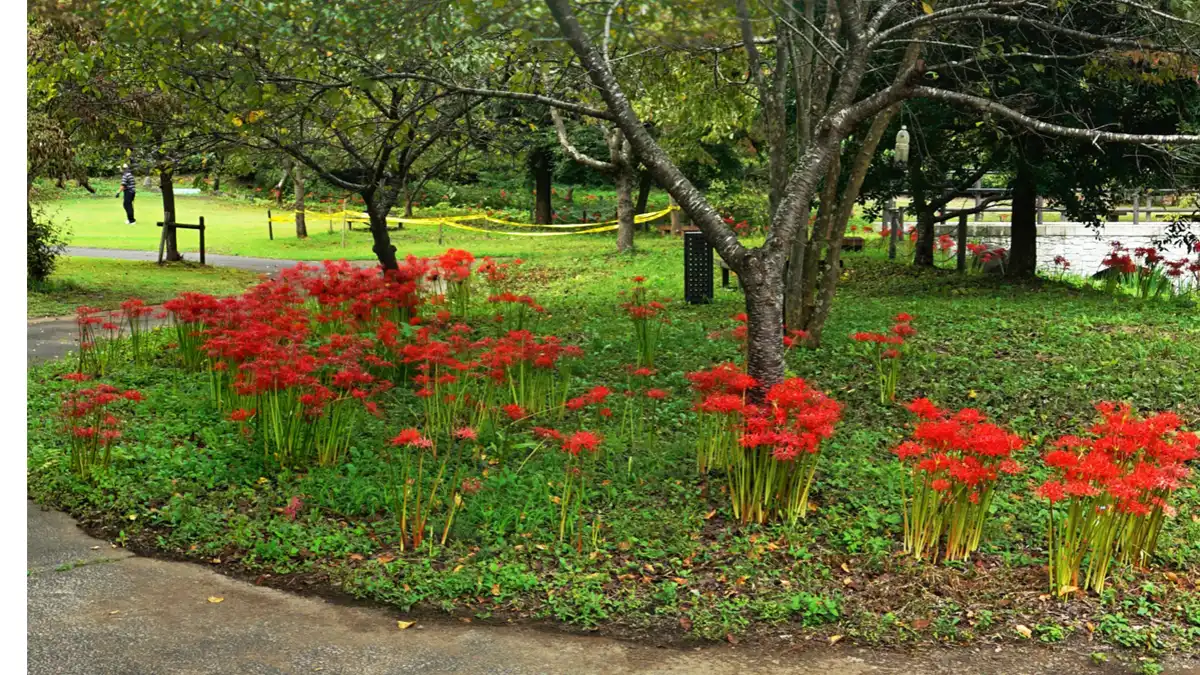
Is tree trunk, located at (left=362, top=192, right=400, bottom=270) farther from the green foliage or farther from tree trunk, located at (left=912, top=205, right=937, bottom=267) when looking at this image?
tree trunk, located at (left=912, top=205, right=937, bottom=267)

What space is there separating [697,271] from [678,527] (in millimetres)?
6439

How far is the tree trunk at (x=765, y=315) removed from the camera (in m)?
5.67

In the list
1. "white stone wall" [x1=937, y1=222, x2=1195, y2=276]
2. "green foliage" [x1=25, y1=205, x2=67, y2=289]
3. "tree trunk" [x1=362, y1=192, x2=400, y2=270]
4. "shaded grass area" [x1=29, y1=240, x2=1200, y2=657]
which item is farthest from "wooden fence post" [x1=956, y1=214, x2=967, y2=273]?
"green foliage" [x1=25, y1=205, x2=67, y2=289]

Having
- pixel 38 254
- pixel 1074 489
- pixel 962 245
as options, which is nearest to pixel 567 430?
pixel 1074 489

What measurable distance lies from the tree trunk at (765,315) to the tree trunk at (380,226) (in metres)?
4.69

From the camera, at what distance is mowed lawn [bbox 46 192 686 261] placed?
20250 millimetres

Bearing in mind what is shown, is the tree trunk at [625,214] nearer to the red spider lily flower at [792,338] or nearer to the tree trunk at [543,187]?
the tree trunk at [543,187]

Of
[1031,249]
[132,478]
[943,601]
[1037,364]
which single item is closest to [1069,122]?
[1031,249]

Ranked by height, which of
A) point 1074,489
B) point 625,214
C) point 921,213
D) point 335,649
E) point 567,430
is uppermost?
point 625,214

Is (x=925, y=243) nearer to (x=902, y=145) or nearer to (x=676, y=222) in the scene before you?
(x=902, y=145)

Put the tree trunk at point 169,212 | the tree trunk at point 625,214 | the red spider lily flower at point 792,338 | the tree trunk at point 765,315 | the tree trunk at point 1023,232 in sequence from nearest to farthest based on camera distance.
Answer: the tree trunk at point 765,315, the red spider lily flower at point 792,338, the tree trunk at point 1023,232, the tree trunk at point 169,212, the tree trunk at point 625,214

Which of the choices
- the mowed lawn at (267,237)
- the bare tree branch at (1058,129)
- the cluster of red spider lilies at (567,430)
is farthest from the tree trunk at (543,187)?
the bare tree branch at (1058,129)

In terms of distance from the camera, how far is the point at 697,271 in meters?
11.3
